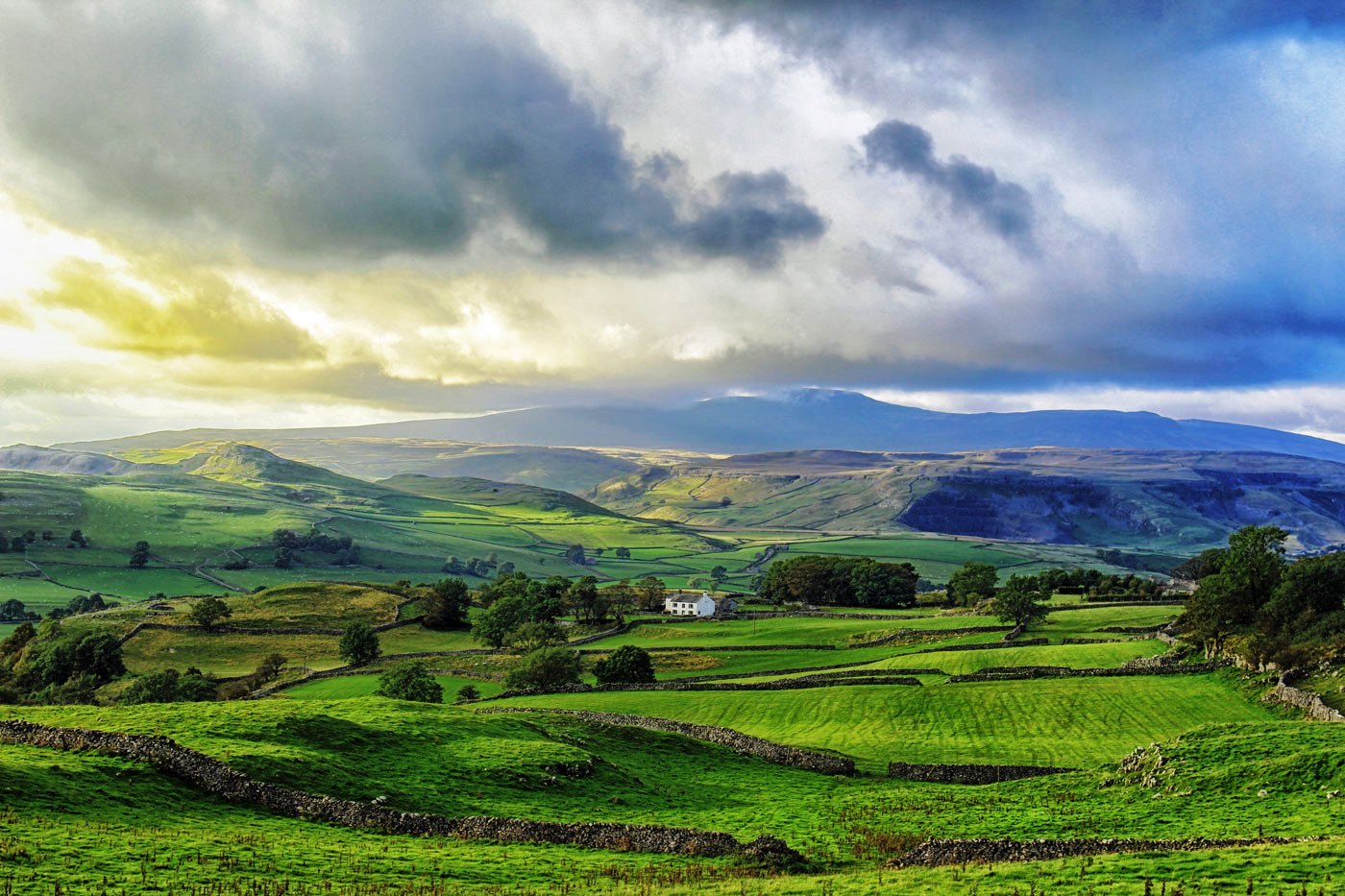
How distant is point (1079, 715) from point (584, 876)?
43739 mm

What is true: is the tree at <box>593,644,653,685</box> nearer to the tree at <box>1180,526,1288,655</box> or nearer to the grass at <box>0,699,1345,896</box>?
the grass at <box>0,699,1345,896</box>

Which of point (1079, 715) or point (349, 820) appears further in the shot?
point (1079, 715)

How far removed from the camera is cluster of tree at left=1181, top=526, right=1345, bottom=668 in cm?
6044

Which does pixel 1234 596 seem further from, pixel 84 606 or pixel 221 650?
pixel 84 606

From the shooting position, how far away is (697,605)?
150 metres

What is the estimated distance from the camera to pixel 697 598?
498 ft

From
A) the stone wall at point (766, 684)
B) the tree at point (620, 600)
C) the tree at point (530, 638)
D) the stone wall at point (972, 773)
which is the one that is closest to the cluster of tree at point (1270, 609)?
the stone wall at point (766, 684)

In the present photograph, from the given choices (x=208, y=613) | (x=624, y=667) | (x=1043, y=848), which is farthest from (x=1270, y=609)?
(x=208, y=613)

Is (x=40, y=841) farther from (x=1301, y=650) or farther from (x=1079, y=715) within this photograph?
(x=1301, y=650)

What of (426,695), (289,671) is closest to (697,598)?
(289,671)

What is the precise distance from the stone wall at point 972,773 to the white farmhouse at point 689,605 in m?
101

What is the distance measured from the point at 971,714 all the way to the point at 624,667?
35545mm

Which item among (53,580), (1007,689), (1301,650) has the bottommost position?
(53,580)

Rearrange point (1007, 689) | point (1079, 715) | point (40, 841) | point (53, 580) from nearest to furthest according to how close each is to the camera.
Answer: point (40, 841) → point (1079, 715) → point (1007, 689) → point (53, 580)
